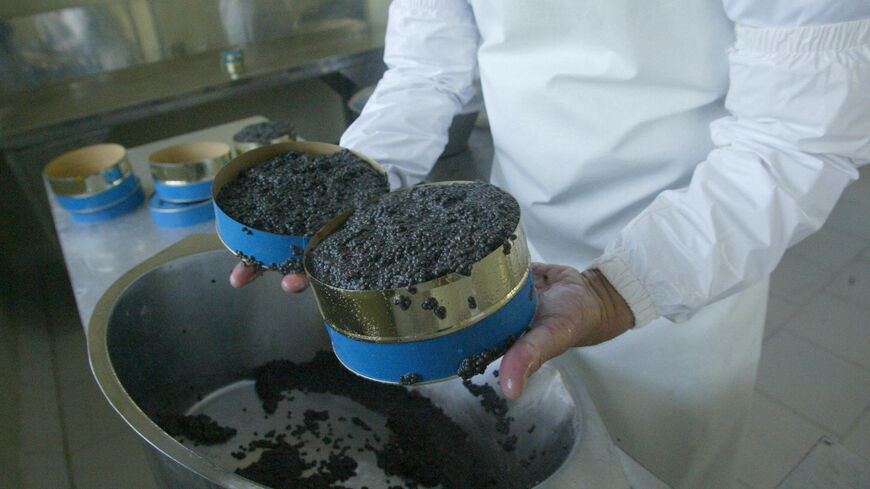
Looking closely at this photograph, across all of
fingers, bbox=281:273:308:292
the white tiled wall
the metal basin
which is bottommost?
the white tiled wall

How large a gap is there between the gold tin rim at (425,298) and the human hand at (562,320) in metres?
0.07

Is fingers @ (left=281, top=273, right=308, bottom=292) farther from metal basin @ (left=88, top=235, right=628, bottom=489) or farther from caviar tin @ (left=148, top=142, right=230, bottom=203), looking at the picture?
caviar tin @ (left=148, top=142, right=230, bottom=203)

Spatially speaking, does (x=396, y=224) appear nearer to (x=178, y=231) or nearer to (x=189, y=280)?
(x=189, y=280)

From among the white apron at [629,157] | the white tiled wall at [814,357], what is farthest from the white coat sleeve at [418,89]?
the white tiled wall at [814,357]

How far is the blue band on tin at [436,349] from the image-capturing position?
648 millimetres

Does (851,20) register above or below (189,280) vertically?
above

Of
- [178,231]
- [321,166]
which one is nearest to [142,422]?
[321,166]

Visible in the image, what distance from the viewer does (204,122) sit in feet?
10.3

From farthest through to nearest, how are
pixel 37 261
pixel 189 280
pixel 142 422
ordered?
pixel 37 261, pixel 189 280, pixel 142 422

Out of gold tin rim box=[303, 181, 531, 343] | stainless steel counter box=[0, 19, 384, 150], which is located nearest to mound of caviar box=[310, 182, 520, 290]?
gold tin rim box=[303, 181, 531, 343]

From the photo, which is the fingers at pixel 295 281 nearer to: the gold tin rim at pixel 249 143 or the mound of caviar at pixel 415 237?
the mound of caviar at pixel 415 237

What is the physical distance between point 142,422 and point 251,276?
304 mm

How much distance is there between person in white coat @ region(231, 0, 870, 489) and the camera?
755 millimetres

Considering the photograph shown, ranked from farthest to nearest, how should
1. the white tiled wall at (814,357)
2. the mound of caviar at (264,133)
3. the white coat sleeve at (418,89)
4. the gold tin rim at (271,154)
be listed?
the white tiled wall at (814,357) → the mound of caviar at (264,133) → the white coat sleeve at (418,89) → the gold tin rim at (271,154)
